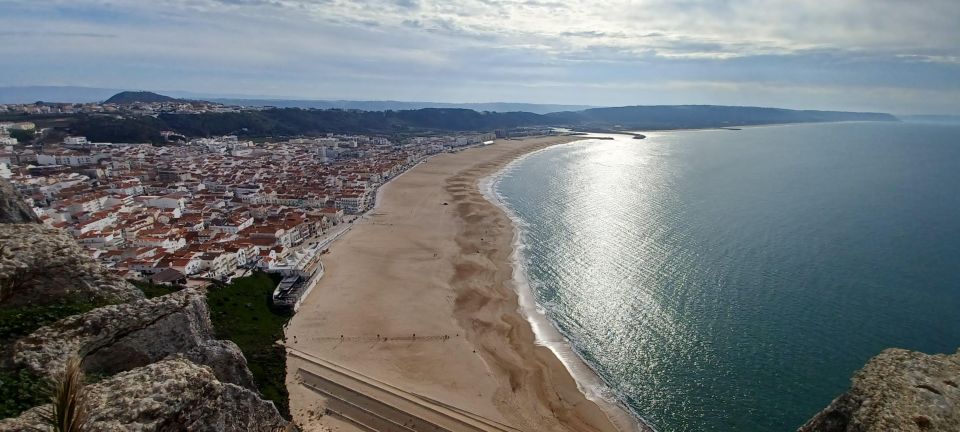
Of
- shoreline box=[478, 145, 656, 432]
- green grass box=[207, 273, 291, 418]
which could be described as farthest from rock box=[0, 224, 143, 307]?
shoreline box=[478, 145, 656, 432]

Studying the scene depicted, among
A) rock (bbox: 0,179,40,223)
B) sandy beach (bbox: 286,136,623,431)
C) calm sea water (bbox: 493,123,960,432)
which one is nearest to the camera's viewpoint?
rock (bbox: 0,179,40,223)

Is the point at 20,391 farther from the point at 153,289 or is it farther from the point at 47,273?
the point at 153,289

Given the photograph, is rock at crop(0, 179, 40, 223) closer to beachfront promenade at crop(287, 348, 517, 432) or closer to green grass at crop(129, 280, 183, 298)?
green grass at crop(129, 280, 183, 298)

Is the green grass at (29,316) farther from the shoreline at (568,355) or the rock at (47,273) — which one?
the shoreline at (568,355)

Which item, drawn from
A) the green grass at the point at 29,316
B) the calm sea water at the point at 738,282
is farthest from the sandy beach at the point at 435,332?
the green grass at the point at 29,316

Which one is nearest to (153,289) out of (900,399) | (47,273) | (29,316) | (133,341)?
(47,273)
